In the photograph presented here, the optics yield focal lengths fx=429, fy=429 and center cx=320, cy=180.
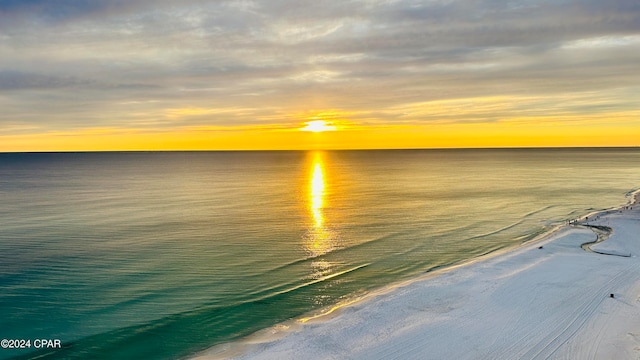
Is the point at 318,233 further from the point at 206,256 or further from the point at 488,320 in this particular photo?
the point at 488,320

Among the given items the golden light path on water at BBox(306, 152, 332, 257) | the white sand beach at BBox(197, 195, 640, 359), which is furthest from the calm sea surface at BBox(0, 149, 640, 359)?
the white sand beach at BBox(197, 195, 640, 359)

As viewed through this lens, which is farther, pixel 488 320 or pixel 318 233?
pixel 318 233

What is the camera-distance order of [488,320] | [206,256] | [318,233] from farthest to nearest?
[318,233]
[206,256]
[488,320]

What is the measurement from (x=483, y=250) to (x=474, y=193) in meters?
61.6

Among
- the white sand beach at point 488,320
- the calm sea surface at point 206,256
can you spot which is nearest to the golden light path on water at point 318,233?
the calm sea surface at point 206,256

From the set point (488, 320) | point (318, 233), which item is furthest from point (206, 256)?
point (488, 320)

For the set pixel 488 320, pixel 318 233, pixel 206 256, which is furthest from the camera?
pixel 318 233

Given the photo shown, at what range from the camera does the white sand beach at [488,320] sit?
25.9 meters

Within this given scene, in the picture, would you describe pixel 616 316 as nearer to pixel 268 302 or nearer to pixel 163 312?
pixel 268 302

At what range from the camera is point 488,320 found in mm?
29969

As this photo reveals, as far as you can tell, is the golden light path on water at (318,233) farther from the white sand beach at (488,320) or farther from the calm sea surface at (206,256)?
the white sand beach at (488,320)

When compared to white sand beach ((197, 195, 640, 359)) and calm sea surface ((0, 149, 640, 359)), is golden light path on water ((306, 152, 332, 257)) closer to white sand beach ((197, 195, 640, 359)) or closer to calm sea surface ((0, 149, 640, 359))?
calm sea surface ((0, 149, 640, 359))

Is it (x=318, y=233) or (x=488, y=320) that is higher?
(x=318, y=233)


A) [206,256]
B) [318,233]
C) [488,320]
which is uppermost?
[206,256]
